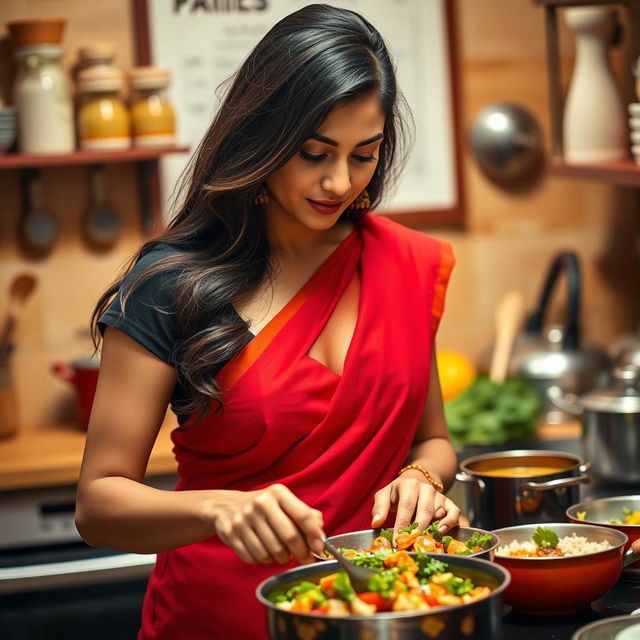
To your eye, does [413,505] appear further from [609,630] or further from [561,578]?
[609,630]

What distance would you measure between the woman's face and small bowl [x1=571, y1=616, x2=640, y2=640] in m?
0.62

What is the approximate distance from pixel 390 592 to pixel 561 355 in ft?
6.60

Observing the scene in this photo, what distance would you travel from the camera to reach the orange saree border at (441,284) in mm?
1805

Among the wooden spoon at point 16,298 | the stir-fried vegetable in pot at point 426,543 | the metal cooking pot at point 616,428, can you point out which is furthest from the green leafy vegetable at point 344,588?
the wooden spoon at point 16,298

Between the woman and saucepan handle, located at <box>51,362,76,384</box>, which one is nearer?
the woman

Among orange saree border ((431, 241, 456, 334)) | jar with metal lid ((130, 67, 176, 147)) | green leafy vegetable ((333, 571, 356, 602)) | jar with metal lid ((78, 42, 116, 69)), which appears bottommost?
green leafy vegetable ((333, 571, 356, 602))

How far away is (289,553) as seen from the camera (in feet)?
4.15

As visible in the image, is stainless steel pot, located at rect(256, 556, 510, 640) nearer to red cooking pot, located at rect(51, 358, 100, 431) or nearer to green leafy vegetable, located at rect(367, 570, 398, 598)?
green leafy vegetable, located at rect(367, 570, 398, 598)

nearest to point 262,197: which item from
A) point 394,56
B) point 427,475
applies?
point 427,475

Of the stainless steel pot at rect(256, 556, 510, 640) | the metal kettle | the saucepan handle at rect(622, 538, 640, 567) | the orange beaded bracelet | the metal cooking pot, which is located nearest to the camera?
the stainless steel pot at rect(256, 556, 510, 640)

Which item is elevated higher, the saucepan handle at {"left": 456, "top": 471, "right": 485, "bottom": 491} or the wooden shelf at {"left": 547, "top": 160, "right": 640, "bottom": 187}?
the wooden shelf at {"left": 547, "top": 160, "right": 640, "bottom": 187}

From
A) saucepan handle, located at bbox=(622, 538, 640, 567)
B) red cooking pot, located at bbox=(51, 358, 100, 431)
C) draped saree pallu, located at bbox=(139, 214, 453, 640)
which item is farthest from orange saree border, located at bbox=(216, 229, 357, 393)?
red cooking pot, located at bbox=(51, 358, 100, 431)

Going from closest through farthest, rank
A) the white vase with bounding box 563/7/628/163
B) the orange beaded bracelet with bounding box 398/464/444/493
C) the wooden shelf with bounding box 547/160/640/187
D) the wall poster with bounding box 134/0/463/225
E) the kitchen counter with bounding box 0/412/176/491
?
the orange beaded bracelet with bounding box 398/464/444/493
the wooden shelf with bounding box 547/160/640/187
the kitchen counter with bounding box 0/412/176/491
the white vase with bounding box 563/7/628/163
the wall poster with bounding box 134/0/463/225

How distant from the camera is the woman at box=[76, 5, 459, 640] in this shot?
1533 mm
